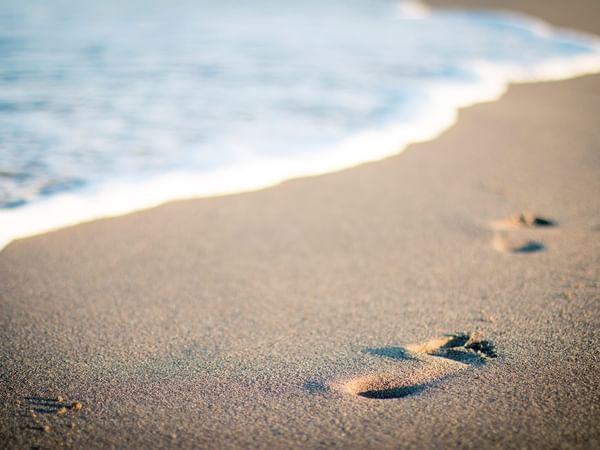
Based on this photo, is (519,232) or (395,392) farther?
(519,232)

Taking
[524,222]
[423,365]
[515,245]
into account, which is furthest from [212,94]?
[423,365]

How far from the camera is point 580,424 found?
1663 mm

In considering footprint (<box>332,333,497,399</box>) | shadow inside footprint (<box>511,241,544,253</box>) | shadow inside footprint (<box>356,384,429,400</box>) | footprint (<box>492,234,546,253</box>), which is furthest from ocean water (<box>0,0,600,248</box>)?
shadow inside footprint (<box>356,384,429,400</box>)

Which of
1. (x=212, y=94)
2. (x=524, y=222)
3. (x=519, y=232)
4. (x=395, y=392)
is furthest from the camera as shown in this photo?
(x=212, y=94)

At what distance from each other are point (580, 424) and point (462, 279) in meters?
0.90

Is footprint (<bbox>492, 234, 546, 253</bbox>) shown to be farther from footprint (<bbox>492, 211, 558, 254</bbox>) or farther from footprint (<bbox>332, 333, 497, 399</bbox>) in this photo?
footprint (<bbox>332, 333, 497, 399</bbox>)

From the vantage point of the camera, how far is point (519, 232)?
2914 mm

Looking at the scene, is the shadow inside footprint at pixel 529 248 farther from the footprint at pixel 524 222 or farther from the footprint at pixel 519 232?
the footprint at pixel 524 222

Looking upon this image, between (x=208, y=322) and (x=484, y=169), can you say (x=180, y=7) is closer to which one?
(x=484, y=169)

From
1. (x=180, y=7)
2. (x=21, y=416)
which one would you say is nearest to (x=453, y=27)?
(x=180, y=7)

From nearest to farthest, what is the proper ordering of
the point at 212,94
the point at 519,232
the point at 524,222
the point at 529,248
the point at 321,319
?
1. the point at 321,319
2. the point at 529,248
3. the point at 519,232
4. the point at 524,222
5. the point at 212,94

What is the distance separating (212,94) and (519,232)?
327 centimetres

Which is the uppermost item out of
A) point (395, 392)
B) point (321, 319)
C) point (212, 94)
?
point (212, 94)

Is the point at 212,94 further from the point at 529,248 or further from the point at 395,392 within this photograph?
the point at 395,392
